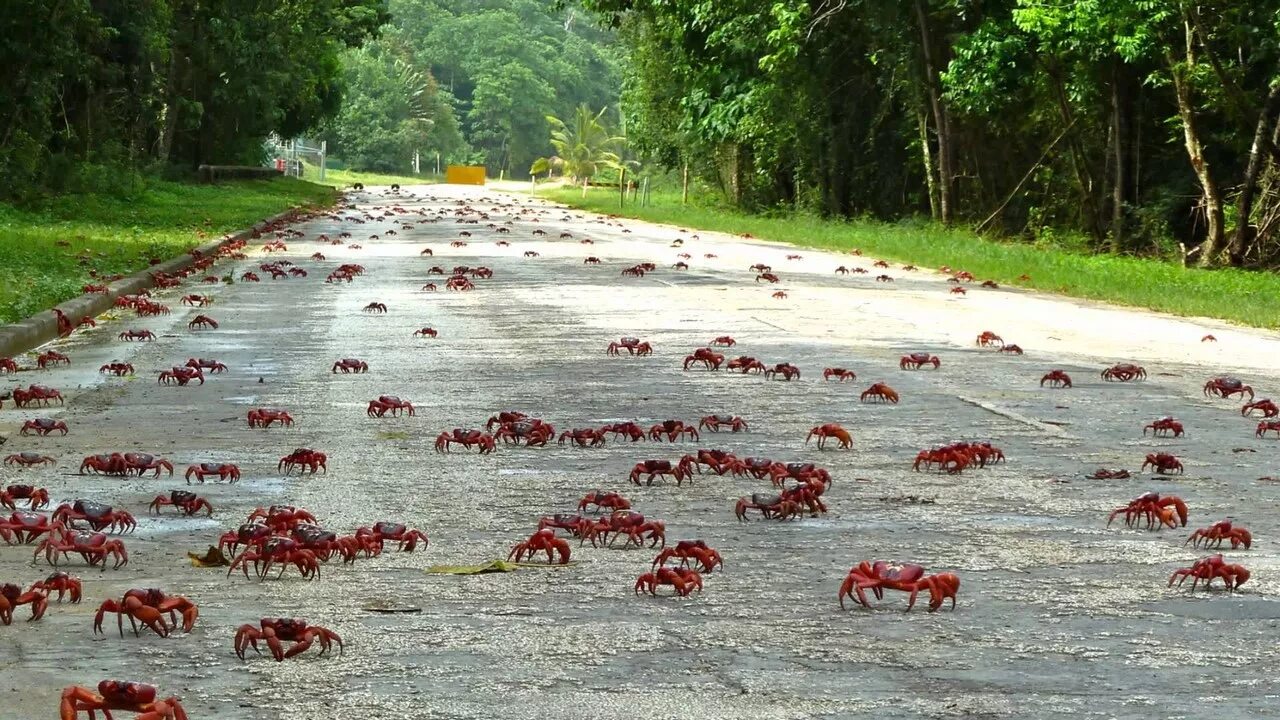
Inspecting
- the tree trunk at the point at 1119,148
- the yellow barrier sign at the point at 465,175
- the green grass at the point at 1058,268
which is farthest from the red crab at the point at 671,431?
the yellow barrier sign at the point at 465,175

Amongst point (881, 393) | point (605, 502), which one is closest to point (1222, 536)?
point (605, 502)

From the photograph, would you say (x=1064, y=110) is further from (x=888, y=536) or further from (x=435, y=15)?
(x=435, y=15)

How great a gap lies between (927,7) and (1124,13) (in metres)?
11.5

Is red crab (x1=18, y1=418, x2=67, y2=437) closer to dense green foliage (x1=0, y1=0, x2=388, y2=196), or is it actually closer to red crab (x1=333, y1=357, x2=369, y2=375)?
red crab (x1=333, y1=357, x2=369, y2=375)

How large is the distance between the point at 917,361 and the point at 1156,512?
18.3 feet

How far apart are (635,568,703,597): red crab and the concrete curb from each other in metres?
8.26

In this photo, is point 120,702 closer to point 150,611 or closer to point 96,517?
point 150,611

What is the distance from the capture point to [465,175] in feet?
404

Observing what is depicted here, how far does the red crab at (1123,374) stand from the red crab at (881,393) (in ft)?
6.34

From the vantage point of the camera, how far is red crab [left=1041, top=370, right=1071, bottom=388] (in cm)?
1117

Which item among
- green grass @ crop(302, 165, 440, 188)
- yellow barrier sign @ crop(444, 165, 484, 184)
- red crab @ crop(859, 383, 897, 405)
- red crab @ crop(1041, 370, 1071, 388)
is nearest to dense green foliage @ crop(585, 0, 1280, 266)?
red crab @ crop(1041, 370, 1071, 388)

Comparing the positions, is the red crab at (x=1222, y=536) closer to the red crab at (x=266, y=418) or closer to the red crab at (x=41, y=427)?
the red crab at (x=266, y=418)

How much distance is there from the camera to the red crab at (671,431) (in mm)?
8734

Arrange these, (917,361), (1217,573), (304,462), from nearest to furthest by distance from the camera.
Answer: (1217,573) < (304,462) < (917,361)
